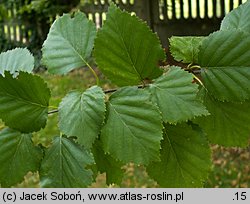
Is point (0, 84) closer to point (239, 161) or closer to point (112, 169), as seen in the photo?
point (112, 169)

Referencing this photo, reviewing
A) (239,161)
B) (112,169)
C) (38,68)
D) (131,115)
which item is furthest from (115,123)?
(38,68)

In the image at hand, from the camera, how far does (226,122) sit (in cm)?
67

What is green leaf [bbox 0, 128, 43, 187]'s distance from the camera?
65 centimetres

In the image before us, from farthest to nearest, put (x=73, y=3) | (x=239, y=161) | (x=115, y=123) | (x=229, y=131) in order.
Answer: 1. (x=73, y=3)
2. (x=239, y=161)
3. (x=229, y=131)
4. (x=115, y=123)

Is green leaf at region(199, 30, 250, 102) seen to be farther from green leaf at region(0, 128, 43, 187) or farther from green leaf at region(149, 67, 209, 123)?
green leaf at region(0, 128, 43, 187)

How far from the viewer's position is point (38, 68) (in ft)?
26.2

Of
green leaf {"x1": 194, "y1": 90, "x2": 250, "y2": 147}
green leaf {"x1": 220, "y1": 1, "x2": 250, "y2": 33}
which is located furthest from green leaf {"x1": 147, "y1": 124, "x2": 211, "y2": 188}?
green leaf {"x1": 220, "y1": 1, "x2": 250, "y2": 33}

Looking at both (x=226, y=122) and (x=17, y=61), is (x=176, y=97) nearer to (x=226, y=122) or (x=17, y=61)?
(x=226, y=122)

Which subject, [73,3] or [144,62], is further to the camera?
[73,3]

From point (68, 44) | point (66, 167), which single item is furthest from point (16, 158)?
point (68, 44)

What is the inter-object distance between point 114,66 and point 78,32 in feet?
0.31

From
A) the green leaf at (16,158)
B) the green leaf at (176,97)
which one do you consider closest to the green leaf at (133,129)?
the green leaf at (176,97)

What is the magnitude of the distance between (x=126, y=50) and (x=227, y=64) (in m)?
0.14

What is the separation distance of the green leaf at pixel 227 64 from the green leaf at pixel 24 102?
0.22 meters
